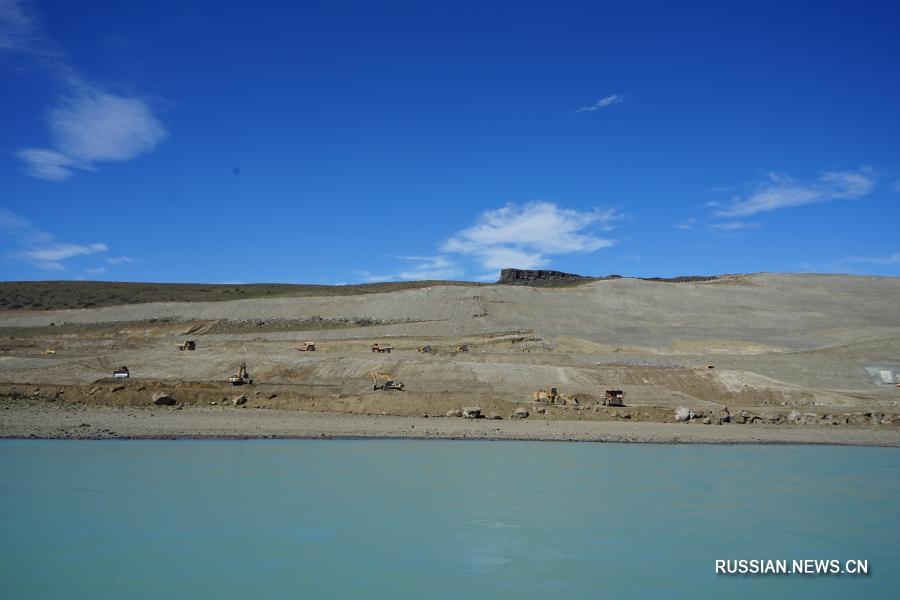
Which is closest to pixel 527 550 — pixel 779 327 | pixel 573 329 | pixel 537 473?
pixel 537 473

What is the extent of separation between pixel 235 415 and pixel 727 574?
62.9 feet

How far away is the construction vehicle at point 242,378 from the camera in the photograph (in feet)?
99.8

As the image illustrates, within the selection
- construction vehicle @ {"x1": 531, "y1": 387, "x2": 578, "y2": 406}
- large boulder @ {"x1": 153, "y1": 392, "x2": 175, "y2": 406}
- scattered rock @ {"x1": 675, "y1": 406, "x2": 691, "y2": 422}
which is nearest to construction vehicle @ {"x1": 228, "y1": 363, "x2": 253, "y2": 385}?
large boulder @ {"x1": 153, "y1": 392, "x2": 175, "y2": 406}

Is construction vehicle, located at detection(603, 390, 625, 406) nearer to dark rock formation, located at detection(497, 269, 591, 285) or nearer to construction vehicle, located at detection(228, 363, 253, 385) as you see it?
construction vehicle, located at detection(228, 363, 253, 385)

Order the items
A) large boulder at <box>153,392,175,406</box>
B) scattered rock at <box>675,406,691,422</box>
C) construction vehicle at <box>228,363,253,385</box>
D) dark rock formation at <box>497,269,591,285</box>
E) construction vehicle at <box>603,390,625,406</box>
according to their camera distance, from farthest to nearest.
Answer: dark rock formation at <box>497,269,591,285</box> → construction vehicle at <box>228,363,253,385</box> → construction vehicle at <box>603,390,625,406</box> → large boulder at <box>153,392,175,406</box> → scattered rock at <box>675,406,691,422</box>

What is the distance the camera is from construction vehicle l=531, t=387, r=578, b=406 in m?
29.0

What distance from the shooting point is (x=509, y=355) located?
37844 mm

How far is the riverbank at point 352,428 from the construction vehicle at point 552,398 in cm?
262

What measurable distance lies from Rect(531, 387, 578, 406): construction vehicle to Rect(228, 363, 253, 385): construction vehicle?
12.3 metres

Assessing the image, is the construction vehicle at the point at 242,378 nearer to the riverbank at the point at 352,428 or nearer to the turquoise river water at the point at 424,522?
the riverbank at the point at 352,428

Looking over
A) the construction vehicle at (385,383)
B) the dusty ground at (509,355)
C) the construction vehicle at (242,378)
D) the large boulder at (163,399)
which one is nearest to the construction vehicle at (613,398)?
the dusty ground at (509,355)

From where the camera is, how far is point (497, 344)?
44000mm

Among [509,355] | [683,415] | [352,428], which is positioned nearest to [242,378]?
[352,428]

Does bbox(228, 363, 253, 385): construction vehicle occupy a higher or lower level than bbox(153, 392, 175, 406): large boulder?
higher
